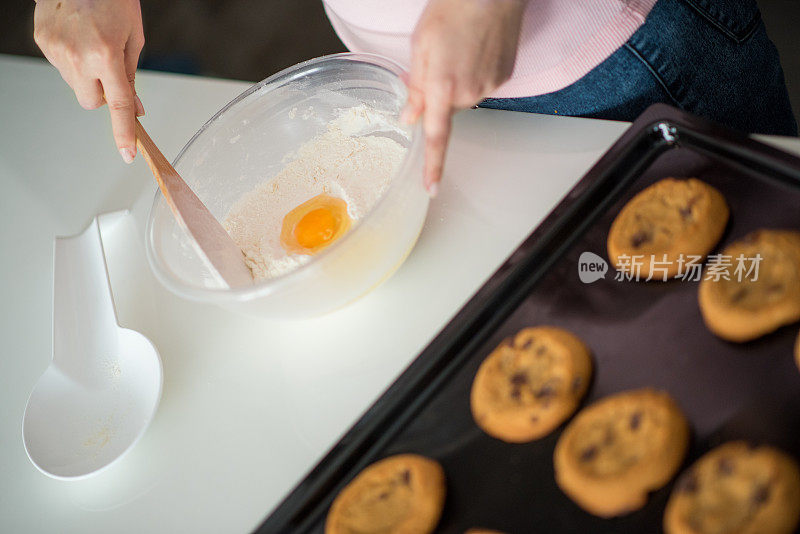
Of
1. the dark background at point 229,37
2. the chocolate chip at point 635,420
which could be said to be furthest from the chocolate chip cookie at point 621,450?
the dark background at point 229,37

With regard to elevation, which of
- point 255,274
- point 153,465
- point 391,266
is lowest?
point 153,465

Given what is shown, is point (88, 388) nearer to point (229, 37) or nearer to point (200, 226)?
point (200, 226)

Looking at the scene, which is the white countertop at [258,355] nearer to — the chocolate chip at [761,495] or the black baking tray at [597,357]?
the black baking tray at [597,357]

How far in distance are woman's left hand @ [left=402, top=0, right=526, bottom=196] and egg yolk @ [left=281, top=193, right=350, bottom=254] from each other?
0.69ft

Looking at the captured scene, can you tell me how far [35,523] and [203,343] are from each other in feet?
1.01

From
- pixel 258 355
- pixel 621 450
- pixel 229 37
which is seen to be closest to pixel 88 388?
pixel 258 355

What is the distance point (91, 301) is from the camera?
105cm

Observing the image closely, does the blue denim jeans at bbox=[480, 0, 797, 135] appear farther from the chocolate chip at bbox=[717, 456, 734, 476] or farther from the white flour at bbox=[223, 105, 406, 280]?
the chocolate chip at bbox=[717, 456, 734, 476]

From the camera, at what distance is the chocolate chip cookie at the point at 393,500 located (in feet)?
2.22

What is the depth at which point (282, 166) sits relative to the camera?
1.11 m

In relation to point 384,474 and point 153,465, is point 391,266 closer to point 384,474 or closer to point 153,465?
point 384,474

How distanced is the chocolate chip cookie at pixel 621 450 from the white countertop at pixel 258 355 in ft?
0.83

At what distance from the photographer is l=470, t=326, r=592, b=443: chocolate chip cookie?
70cm

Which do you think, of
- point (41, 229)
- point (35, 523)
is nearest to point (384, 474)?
point (35, 523)
